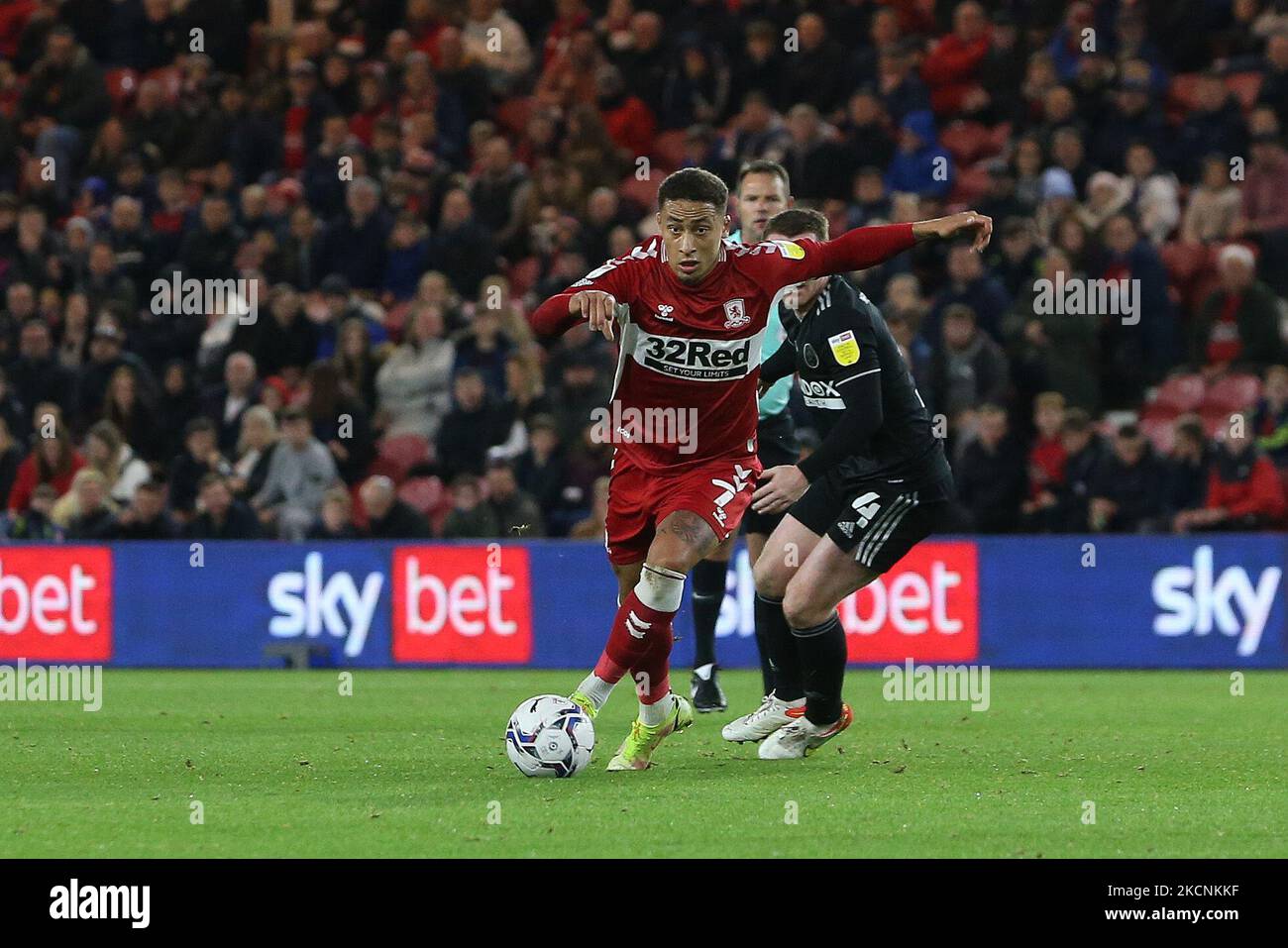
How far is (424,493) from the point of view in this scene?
16891mm

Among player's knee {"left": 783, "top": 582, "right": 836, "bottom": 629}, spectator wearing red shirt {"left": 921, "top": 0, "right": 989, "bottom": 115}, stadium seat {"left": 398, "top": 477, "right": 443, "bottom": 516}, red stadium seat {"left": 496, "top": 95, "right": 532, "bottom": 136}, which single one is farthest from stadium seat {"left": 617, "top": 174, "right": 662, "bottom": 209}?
player's knee {"left": 783, "top": 582, "right": 836, "bottom": 629}

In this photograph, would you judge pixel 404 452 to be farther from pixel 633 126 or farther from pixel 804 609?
pixel 804 609

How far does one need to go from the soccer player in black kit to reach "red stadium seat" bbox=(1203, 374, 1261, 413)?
25.0 ft

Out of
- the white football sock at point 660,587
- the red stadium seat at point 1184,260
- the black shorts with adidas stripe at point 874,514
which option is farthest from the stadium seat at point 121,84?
the white football sock at point 660,587

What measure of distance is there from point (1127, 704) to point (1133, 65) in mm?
7668

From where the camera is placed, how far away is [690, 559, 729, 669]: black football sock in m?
10.9

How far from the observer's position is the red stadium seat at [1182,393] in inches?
642

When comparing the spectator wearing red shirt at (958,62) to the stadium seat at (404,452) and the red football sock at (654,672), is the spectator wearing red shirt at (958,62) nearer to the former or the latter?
the stadium seat at (404,452)

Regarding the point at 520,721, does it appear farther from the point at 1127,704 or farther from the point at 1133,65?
the point at 1133,65

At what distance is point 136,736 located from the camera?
10.1m

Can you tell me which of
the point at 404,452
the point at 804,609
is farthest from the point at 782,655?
the point at 404,452

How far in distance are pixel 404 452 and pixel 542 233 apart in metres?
2.31

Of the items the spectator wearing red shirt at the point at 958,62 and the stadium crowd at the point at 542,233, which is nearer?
the stadium crowd at the point at 542,233

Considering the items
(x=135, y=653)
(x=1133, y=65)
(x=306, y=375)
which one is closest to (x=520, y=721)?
(x=135, y=653)
